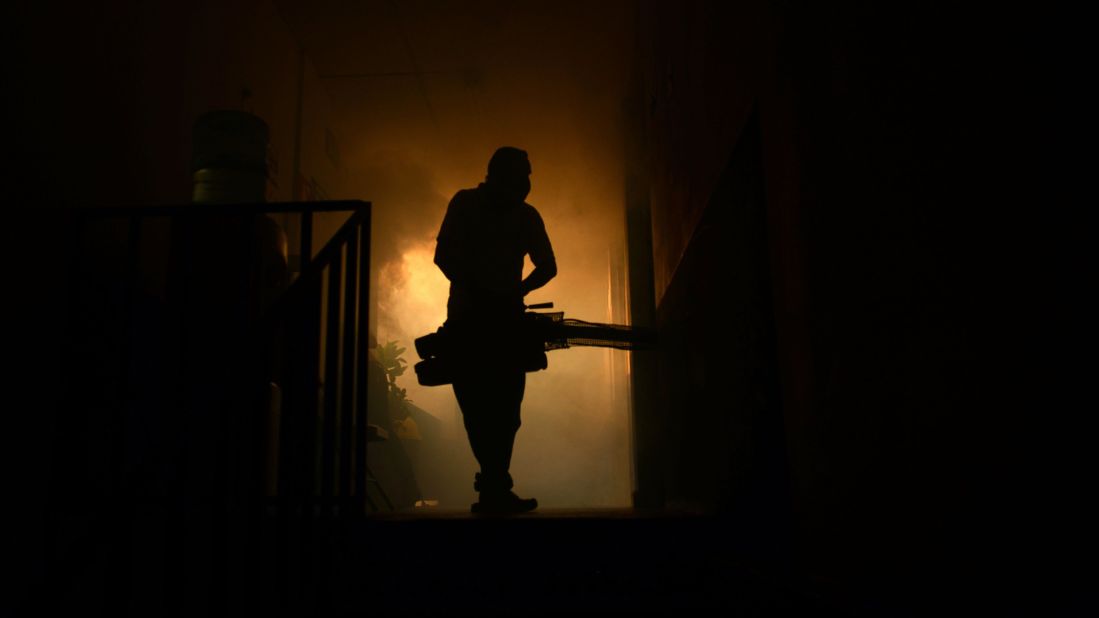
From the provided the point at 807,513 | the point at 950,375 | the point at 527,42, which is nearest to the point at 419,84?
the point at 527,42

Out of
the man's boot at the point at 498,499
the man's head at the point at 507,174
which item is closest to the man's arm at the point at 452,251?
the man's head at the point at 507,174

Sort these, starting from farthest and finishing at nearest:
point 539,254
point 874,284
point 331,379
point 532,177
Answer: point 532,177 < point 539,254 < point 331,379 < point 874,284

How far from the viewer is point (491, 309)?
337 centimetres

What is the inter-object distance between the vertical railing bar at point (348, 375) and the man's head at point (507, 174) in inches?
46.1

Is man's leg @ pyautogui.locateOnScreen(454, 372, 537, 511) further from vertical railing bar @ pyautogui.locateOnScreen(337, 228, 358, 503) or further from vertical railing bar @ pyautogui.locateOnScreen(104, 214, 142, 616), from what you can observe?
vertical railing bar @ pyautogui.locateOnScreen(104, 214, 142, 616)

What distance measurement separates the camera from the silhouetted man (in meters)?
3.31

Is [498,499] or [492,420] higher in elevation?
[492,420]

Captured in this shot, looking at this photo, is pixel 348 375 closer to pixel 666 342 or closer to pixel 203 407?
pixel 203 407

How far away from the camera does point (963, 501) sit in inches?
40.8

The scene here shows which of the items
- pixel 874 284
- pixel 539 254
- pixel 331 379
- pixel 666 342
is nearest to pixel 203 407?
pixel 331 379

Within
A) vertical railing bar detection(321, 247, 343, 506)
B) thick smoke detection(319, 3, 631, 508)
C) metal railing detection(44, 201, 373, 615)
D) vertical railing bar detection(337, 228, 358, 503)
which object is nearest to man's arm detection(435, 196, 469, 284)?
metal railing detection(44, 201, 373, 615)

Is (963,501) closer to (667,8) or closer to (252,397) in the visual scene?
(252,397)

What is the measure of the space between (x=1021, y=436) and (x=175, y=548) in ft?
5.58

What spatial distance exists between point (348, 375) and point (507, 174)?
4.64 feet
